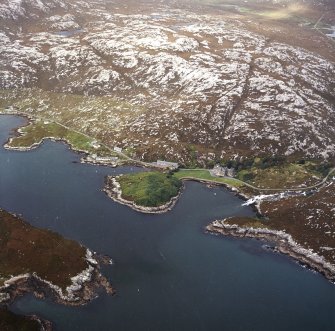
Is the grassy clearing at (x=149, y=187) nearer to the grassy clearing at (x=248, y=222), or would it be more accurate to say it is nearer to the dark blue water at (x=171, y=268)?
the dark blue water at (x=171, y=268)

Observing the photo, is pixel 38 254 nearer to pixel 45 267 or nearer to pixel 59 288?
pixel 45 267

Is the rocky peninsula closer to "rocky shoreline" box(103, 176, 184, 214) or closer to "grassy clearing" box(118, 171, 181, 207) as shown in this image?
"rocky shoreline" box(103, 176, 184, 214)

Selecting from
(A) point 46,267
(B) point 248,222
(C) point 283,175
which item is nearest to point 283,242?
(B) point 248,222

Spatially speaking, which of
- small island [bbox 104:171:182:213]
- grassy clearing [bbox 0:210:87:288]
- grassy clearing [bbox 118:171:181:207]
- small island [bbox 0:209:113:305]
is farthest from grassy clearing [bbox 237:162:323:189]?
grassy clearing [bbox 0:210:87:288]

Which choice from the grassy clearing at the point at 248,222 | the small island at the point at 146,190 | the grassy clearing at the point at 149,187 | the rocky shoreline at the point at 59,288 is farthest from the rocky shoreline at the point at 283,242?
the rocky shoreline at the point at 59,288

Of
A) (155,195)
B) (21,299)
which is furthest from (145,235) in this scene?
(21,299)

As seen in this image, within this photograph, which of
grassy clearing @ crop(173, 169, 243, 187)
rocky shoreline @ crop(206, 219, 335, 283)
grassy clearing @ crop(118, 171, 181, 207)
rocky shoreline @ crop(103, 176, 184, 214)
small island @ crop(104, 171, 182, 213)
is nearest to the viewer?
rocky shoreline @ crop(206, 219, 335, 283)

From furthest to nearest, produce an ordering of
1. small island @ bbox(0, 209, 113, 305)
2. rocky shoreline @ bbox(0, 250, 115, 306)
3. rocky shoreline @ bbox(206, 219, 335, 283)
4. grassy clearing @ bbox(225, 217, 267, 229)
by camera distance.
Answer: grassy clearing @ bbox(225, 217, 267, 229)
rocky shoreline @ bbox(206, 219, 335, 283)
small island @ bbox(0, 209, 113, 305)
rocky shoreline @ bbox(0, 250, 115, 306)
